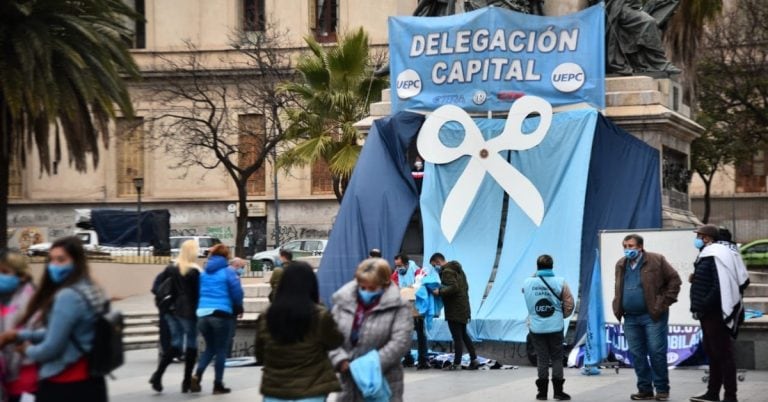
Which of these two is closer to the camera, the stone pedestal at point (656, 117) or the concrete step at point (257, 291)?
the stone pedestal at point (656, 117)

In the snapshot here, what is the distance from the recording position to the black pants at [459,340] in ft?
57.7

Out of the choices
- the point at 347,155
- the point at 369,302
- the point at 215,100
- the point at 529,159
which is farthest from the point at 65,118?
the point at 215,100

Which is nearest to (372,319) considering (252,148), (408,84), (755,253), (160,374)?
(160,374)

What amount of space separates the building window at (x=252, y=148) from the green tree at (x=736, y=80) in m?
13.8

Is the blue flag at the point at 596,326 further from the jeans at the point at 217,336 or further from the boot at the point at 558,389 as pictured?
the jeans at the point at 217,336

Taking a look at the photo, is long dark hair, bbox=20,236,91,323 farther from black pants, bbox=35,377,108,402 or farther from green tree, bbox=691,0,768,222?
green tree, bbox=691,0,768,222

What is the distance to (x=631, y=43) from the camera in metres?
20.7

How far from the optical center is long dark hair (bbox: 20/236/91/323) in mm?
8359

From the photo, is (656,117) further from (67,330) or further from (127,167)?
(127,167)

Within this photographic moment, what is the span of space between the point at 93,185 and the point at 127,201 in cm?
158

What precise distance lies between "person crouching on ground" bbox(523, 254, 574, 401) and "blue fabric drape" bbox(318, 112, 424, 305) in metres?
5.40

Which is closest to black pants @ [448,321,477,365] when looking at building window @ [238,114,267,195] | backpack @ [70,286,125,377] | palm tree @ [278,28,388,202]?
backpack @ [70,286,125,377]

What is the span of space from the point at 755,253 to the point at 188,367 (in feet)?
89.7

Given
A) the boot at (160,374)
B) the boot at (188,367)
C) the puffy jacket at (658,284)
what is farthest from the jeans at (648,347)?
the boot at (160,374)
